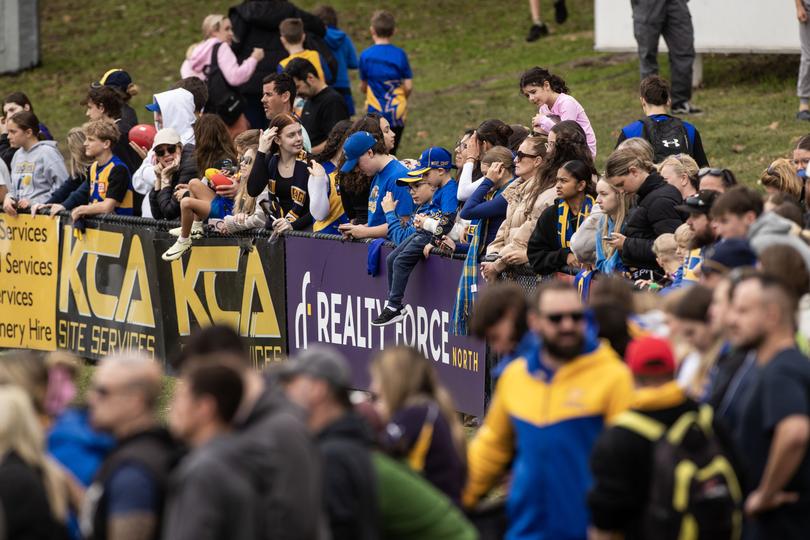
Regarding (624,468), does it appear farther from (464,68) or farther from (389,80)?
(464,68)

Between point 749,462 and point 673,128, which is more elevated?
point 673,128

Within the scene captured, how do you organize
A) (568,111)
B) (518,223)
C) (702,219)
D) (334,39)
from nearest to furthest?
(702,219), (518,223), (568,111), (334,39)

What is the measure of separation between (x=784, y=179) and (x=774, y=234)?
209cm

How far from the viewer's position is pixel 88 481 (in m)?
6.41

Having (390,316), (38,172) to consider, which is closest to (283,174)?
(390,316)

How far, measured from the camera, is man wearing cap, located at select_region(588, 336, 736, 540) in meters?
6.12

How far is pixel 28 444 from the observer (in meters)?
6.11

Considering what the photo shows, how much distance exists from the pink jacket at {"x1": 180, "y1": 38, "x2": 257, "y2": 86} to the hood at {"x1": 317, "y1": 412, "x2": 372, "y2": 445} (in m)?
10.5

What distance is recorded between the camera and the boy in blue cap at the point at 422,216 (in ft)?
39.3

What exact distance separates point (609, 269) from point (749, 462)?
389 centimetres

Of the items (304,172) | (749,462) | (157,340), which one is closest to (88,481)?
(749,462)

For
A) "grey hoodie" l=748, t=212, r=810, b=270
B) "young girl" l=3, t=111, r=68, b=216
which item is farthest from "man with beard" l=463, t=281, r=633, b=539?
"young girl" l=3, t=111, r=68, b=216

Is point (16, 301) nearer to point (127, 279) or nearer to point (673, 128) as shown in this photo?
point (127, 279)

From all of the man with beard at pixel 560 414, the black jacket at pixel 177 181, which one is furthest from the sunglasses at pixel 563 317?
the black jacket at pixel 177 181
